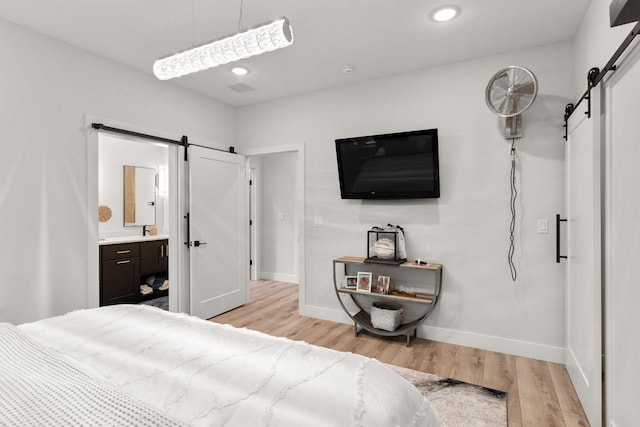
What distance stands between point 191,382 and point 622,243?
1.96 meters

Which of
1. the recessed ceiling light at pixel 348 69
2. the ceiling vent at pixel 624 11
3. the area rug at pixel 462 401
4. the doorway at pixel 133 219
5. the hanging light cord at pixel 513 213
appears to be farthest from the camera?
the doorway at pixel 133 219

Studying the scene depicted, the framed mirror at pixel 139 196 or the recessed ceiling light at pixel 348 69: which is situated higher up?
the recessed ceiling light at pixel 348 69

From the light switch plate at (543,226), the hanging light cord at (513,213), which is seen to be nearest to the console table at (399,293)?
the hanging light cord at (513,213)

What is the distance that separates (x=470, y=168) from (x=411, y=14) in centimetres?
145

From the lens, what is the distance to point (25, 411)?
973mm

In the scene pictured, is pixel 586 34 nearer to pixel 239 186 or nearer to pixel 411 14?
pixel 411 14

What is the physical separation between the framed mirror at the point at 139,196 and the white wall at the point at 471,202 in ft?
10.1

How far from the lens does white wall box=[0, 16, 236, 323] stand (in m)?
2.44

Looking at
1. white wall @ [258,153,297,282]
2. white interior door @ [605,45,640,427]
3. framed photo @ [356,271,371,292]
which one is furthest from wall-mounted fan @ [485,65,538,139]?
white wall @ [258,153,297,282]

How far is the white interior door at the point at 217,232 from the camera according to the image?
148 inches

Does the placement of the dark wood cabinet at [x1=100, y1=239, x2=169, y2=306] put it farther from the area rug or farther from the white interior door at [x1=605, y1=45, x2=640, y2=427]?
the white interior door at [x1=605, y1=45, x2=640, y2=427]

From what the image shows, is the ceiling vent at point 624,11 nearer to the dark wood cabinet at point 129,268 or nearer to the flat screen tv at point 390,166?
the flat screen tv at point 390,166

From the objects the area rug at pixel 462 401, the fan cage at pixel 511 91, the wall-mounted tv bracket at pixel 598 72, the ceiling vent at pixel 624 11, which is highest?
the fan cage at pixel 511 91

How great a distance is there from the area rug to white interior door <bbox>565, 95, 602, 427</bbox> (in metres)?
0.49
